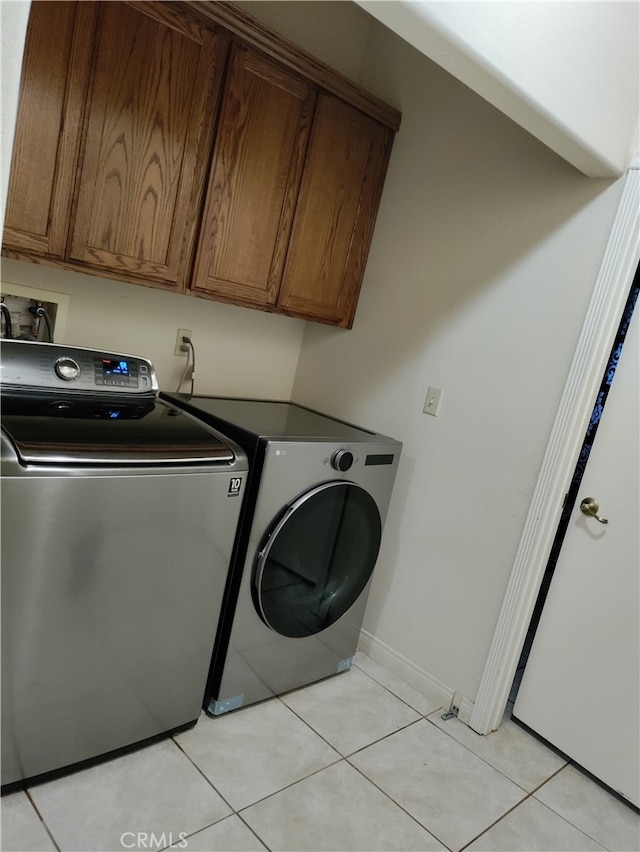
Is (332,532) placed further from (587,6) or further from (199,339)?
(587,6)

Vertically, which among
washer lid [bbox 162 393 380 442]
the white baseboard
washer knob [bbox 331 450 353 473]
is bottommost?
the white baseboard

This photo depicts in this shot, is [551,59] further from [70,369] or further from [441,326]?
[70,369]

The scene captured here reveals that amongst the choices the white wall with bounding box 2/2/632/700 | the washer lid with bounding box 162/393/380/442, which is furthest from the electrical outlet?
the washer lid with bounding box 162/393/380/442

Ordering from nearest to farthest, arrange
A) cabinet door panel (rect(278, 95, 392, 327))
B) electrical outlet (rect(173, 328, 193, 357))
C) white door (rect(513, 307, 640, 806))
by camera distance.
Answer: white door (rect(513, 307, 640, 806)), cabinet door panel (rect(278, 95, 392, 327)), electrical outlet (rect(173, 328, 193, 357))

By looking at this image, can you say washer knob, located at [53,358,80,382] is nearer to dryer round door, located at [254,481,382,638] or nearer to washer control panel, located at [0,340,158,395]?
washer control panel, located at [0,340,158,395]

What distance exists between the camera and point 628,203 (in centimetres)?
179

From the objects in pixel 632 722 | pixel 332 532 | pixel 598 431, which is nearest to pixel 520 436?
pixel 598 431

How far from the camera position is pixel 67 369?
5.51 ft

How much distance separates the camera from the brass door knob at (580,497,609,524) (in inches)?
77.9

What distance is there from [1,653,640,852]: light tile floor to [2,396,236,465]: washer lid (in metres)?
0.88

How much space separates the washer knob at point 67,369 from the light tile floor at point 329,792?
3.50 feet

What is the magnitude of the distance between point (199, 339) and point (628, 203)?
5.04ft

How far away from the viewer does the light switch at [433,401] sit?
2.25 metres

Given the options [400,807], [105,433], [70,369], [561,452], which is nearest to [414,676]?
[400,807]
